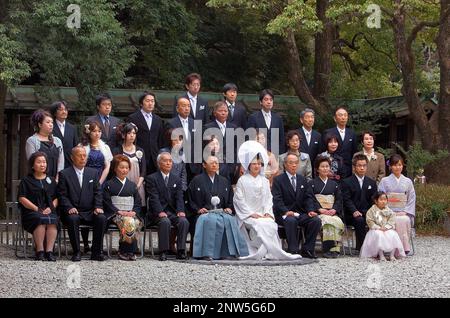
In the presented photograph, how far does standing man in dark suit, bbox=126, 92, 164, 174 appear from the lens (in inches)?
505

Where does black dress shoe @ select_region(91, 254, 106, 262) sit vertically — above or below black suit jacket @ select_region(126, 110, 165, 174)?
below

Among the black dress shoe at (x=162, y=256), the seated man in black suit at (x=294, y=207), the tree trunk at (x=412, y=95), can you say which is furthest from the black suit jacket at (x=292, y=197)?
the tree trunk at (x=412, y=95)

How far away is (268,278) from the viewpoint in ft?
32.6

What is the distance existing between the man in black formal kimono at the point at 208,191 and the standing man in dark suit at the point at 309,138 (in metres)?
1.58

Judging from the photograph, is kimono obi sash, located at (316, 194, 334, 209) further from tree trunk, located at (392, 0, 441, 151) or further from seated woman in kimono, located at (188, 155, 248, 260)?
tree trunk, located at (392, 0, 441, 151)

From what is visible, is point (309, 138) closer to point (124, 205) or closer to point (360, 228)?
point (360, 228)

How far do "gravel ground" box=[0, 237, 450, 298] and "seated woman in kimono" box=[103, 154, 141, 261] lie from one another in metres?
0.23

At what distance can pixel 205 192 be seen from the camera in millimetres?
11977

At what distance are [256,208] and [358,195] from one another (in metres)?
1.59

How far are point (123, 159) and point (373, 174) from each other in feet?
12.1

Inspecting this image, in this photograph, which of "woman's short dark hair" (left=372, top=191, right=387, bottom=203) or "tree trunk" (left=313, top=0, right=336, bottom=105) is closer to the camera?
"woman's short dark hair" (left=372, top=191, right=387, bottom=203)

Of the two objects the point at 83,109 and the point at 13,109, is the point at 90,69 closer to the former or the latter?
the point at 83,109

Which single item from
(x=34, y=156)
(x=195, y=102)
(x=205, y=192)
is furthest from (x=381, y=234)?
(x=34, y=156)

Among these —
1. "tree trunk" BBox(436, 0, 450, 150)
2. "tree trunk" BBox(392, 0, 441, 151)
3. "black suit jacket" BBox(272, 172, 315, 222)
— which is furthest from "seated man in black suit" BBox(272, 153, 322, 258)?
"tree trunk" BBox(436, 0, 450, 150)
